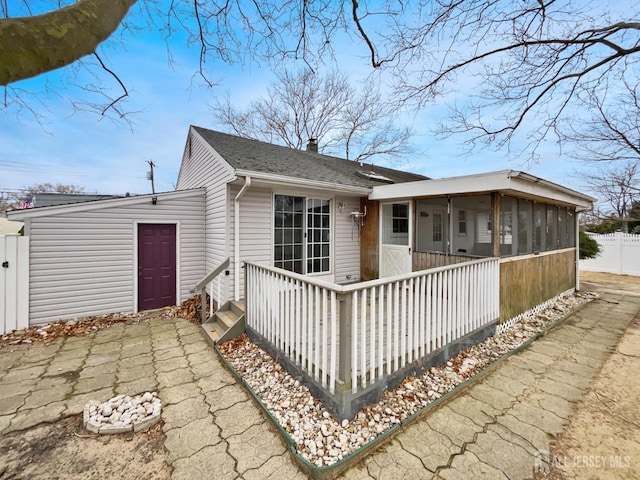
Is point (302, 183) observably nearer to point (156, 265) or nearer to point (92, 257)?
point (156, 265)

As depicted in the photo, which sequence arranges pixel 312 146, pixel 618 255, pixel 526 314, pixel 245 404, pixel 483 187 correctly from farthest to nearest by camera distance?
pixel 618 255
pixel 312 146
pixel 526 314
pixel 483 187
pixel 245 404

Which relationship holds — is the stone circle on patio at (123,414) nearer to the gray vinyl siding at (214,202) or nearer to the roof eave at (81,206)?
the gray vinyl siding at (214,202)

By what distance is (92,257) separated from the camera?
16.5 ft

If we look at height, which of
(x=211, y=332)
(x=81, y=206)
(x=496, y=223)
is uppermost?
(x=81, y=206)

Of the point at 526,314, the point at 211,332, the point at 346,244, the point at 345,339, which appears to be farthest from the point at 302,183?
the point at 526,314

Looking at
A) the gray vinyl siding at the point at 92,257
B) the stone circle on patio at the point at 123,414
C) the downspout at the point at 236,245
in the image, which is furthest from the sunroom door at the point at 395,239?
the stone circle on patio at the point at 123,414

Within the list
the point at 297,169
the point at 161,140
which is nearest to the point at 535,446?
the point at 297,169

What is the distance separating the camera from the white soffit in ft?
13.4

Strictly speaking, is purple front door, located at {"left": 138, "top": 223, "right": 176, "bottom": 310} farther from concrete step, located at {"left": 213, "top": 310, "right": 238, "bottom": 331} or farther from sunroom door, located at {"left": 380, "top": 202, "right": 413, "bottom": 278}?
sunroom door, located at {"left": 380, "top": 202, "right": 413, "bottom": 278}

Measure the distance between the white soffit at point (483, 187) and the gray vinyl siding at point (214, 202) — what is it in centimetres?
335

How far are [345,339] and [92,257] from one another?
17.9 feet

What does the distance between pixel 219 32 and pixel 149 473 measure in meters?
5.05

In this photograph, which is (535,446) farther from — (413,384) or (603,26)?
(603,26)

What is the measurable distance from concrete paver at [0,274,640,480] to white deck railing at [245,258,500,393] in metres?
0.60
